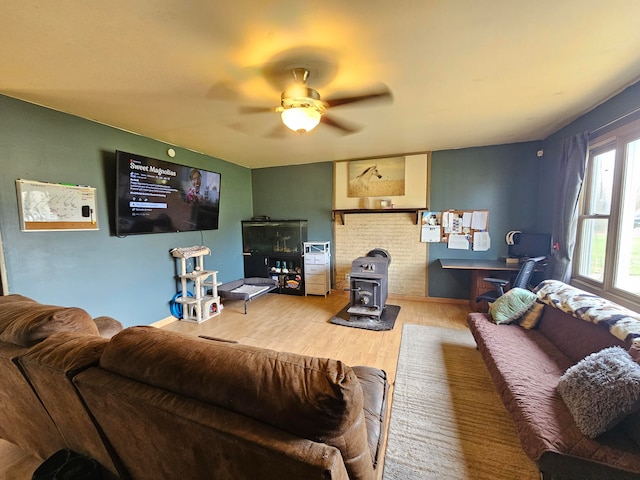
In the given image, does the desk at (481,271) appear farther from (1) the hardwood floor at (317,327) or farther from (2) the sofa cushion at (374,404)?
(2) the sofa cushion at (374,404)

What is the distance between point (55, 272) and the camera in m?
2.41

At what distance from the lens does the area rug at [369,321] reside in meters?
3.28

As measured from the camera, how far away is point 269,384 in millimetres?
769

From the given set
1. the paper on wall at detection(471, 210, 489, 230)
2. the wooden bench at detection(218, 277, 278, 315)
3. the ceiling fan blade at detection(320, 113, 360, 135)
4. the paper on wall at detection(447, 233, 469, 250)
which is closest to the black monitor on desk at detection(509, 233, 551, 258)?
the paper on wall at detection(471, 210, 489, 230)

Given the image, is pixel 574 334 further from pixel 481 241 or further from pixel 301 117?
pixel 301 117

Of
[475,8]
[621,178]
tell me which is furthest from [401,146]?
[475,8]

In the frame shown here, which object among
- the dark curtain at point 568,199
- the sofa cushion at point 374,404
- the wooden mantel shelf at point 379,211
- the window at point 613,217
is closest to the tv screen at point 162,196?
the wooden mantel shelf at point 379,211

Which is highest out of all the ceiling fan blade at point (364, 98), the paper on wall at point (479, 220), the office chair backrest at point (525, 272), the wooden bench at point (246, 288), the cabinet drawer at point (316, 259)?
the ceiling fan blade at point (364, 98)

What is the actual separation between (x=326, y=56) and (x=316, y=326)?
9.40 ft

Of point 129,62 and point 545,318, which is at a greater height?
point 129,62

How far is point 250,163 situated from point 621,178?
15.5 ft

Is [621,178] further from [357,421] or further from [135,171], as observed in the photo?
[135,171]

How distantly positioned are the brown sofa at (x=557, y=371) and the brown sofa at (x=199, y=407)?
31.8 inches

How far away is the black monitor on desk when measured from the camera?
3352mm
